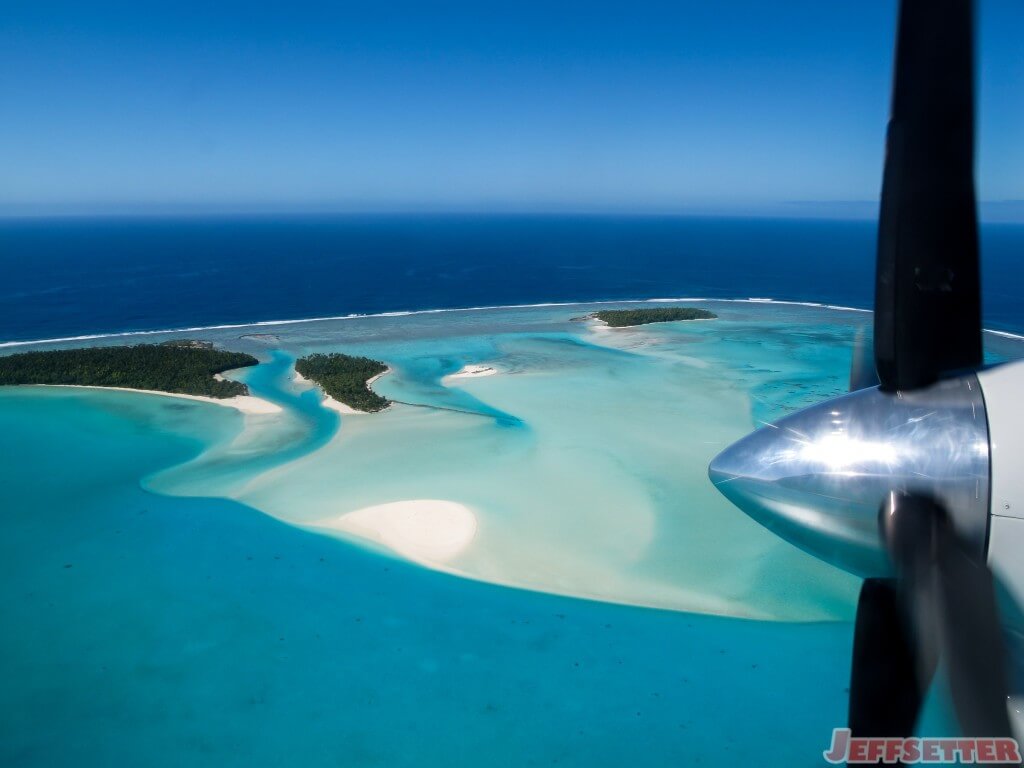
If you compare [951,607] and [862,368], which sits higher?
[862,368]

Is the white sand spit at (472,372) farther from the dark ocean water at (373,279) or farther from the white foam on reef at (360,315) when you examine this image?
the dark ocean water at (373,279)

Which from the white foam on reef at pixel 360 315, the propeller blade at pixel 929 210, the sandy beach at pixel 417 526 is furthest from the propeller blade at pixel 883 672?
the white foam on reef at pixel 360 315

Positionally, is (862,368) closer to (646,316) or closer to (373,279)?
(646,316)

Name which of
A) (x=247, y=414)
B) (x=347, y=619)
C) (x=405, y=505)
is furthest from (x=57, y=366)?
(x=347, y=619)

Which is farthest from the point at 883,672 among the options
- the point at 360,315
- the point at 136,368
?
the point at 360,315

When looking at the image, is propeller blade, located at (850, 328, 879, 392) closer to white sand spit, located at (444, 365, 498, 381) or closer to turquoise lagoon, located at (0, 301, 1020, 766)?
turquoise lagoon, located at (0, 301, 1020, 766)
